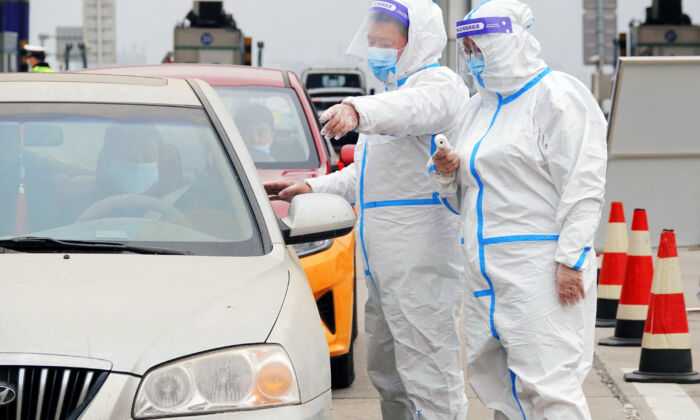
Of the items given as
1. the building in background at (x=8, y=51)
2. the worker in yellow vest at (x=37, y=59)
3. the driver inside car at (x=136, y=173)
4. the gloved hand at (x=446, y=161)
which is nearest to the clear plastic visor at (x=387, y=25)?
the gloved hand at (x=446, y=161)

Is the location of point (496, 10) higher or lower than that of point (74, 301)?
higher

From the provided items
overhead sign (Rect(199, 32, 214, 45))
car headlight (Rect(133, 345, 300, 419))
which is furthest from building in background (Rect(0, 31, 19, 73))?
car headlight (Rect(133, 345, 300, 419))

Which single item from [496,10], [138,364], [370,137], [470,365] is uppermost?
[496,10]

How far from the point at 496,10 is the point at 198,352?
5.67 feet

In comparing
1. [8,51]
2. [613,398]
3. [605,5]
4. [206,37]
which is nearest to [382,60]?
[613,398]

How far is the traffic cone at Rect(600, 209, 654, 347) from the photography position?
22.1ft

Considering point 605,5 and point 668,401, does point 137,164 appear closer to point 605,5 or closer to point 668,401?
point 668,401

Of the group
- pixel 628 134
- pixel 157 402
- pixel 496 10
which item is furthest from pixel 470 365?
pixel 628 134

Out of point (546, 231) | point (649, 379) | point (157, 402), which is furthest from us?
point (649, 379)

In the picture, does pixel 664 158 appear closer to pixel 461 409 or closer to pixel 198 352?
pixel 461 409

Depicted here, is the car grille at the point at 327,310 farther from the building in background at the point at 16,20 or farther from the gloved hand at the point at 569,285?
the building in background at the point at 16,20

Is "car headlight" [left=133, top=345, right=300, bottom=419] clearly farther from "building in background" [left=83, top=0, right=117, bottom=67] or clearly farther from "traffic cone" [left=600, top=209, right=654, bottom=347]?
"building in background" [left=83, top=0, right=117, bottom=67]

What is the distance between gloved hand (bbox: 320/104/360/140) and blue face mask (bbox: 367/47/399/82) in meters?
0.42

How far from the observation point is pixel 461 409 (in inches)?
174
